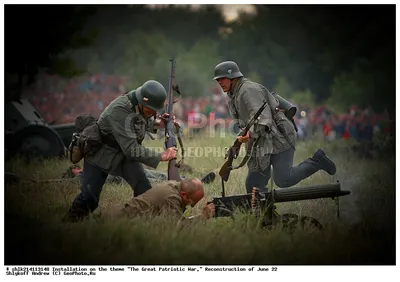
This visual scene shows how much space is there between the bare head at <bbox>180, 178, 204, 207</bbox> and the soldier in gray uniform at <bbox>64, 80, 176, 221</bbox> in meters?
0.44

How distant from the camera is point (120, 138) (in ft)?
20.4

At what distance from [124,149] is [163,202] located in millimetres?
636

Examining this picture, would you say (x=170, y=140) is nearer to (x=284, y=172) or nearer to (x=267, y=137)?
(x=267, y=137)

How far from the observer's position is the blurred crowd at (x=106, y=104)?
11.6 m

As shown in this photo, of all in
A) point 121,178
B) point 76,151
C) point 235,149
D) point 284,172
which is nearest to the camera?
point 76,151

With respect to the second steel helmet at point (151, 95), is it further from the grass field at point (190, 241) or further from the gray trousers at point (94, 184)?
the grass field at point (190, 241)

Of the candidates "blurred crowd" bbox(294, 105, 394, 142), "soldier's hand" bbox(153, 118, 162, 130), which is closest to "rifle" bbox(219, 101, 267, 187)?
"soldier's hand" bbox(153, 118, 162, 130)

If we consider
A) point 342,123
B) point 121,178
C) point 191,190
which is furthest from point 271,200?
point 342,123

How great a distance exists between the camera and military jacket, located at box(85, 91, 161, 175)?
6219 mm

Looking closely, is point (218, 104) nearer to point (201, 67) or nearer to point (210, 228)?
point (201, 67)

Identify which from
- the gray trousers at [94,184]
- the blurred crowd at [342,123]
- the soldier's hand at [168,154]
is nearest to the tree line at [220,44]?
the blurred crowd at [342,123]

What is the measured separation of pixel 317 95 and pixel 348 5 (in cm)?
541

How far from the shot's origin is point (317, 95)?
12.8 meters

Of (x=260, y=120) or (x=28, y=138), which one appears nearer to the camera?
(x=260, y=120)
